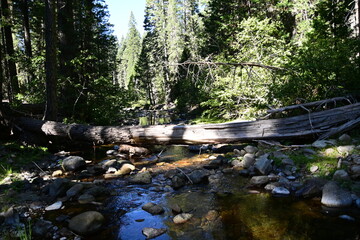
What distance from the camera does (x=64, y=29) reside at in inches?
512

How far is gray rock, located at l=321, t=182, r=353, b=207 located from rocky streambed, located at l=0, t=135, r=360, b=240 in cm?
2

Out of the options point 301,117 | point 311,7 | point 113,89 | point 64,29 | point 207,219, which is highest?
point 311,7

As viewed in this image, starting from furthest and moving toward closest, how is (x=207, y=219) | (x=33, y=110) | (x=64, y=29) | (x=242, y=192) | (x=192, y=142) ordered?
(x=64, y=29) < (x=33, y=110) < (x=192, y=142) < (x=242, y=192) < (x=207, y=219)

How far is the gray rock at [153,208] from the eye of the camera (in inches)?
187

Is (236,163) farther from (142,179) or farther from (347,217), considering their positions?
(347,217)

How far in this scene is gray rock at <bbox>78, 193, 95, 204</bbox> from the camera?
207 inches

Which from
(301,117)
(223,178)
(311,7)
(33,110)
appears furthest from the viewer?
(311,7)

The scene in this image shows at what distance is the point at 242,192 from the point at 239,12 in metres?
15.5

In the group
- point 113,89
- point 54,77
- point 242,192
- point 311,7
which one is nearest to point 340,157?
point 242,192

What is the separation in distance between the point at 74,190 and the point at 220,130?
452 cm

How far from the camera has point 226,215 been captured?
448 cm

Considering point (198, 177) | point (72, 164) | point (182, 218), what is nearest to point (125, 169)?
point (72, 164)

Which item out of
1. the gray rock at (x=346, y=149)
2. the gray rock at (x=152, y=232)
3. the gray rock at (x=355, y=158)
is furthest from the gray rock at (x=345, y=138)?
the gray rock at (x=152, y=232)

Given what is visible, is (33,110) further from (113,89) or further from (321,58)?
(321,58)
